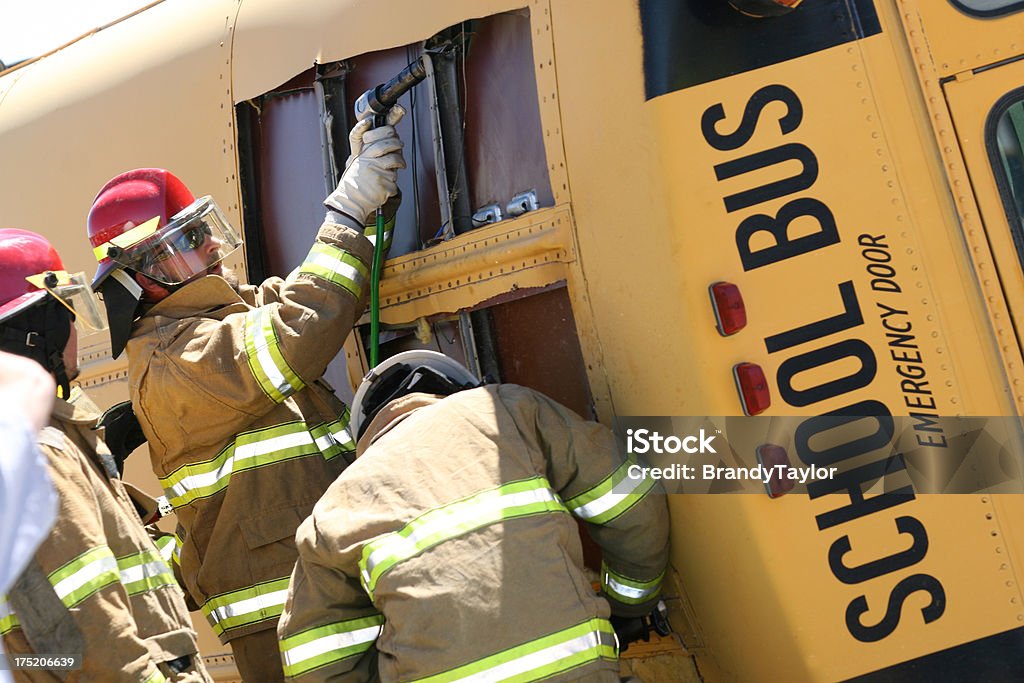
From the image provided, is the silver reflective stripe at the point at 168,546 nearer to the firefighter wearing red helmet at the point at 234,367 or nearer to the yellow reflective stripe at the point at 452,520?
the firefighter wearing red helmet at the point at 234,367

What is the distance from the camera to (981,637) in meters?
2.62

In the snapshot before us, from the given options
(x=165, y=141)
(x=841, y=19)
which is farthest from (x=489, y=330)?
(x=165, y=141)

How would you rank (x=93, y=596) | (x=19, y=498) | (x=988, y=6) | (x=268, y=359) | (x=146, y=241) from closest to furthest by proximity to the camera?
(x=19, y=498) → (x=93, y=596) → (x=988, y=6) → (x=268, y=359) → (x=146, y=241)

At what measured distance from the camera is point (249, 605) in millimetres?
3461

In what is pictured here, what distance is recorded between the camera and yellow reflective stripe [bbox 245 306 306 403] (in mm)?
3271

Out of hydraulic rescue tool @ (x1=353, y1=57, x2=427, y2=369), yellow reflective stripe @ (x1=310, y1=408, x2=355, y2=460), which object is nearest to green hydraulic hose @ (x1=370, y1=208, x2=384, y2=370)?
hydraulic rescue tool @ (x1=353, y1=57, x2=427, y2=369)

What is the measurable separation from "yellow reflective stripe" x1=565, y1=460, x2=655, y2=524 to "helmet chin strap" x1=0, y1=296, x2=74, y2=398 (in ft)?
5.20

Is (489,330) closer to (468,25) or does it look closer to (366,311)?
(366,311)

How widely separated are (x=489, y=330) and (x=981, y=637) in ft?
5.32

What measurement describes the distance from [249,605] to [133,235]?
1.29m

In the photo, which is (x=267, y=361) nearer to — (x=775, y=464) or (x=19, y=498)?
(x=775, y=464)

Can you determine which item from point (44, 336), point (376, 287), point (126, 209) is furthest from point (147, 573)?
point (126, 209)

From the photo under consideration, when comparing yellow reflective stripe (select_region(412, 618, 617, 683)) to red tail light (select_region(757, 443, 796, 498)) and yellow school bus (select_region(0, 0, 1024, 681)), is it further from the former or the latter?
red tail light (select_region(757, 443, 796, 498))

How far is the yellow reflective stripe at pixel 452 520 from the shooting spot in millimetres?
2438
